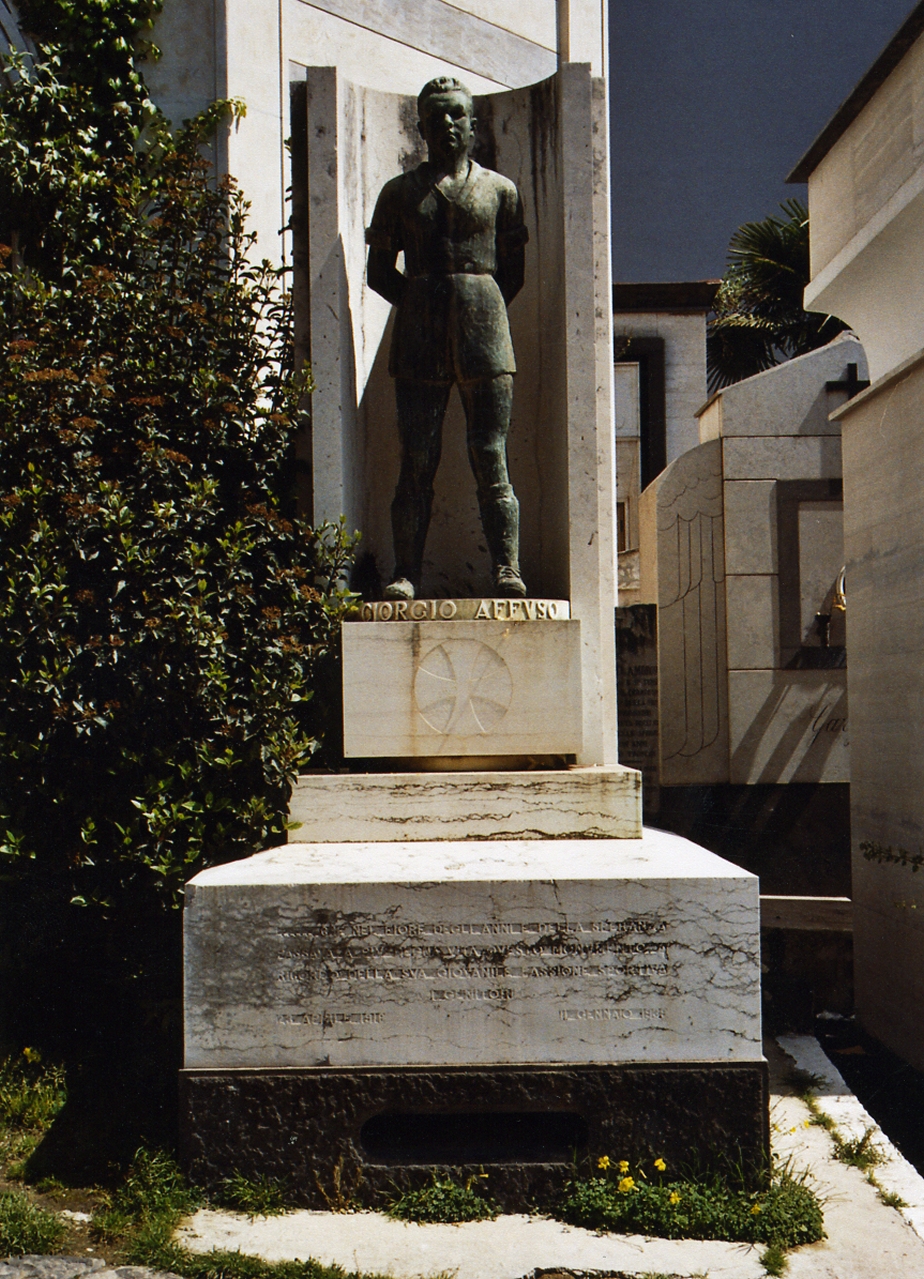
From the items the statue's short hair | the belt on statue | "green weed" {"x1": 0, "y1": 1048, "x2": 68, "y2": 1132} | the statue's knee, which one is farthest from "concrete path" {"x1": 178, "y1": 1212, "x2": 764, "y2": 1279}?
the statue's short hair

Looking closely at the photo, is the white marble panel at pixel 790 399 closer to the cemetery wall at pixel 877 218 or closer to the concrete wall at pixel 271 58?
the cemetery wall at pixel 877 218

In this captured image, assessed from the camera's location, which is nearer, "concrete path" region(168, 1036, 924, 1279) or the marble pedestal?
"concrete path" region(168, 1036, 924, 1279)

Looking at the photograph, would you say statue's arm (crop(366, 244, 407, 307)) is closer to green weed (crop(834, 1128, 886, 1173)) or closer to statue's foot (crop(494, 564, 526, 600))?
statue's foot (crop(494, 564, 526, 600))

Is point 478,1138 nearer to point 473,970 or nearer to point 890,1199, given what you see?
point 473,970

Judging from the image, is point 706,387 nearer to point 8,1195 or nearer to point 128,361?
point 128,361

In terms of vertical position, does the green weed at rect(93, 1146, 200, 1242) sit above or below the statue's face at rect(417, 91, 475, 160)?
below

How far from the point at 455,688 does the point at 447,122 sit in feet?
8.04

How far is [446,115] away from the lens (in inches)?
195

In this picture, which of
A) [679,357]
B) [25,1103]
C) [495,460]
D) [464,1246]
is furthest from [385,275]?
[679,357]

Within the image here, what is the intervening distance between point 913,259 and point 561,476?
3134 mm

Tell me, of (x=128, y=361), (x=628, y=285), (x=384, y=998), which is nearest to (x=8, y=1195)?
(x=384, y=998)

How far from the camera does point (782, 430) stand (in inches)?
427

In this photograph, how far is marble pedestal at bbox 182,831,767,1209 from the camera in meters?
3.72

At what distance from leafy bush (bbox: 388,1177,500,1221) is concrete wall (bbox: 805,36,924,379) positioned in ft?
17.7
